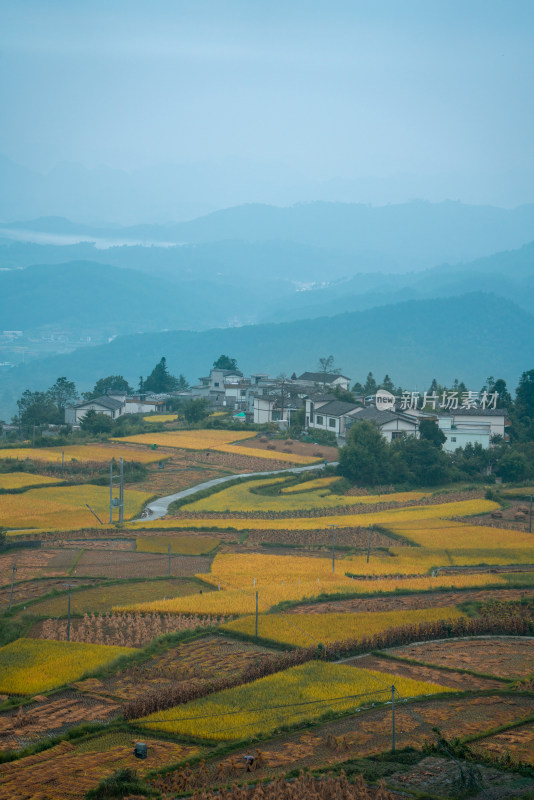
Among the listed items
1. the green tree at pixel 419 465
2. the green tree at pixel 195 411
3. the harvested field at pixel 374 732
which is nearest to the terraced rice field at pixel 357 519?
the green tree at pixel 419 465

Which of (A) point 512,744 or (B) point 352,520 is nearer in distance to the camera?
(A) point 512,744

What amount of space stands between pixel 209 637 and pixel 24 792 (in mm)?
7785

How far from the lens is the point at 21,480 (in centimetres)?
3928

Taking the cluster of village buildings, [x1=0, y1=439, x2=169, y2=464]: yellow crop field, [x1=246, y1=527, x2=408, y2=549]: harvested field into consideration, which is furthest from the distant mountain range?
[x1=246, y1=527, x2=408, y2=549]: harvested field

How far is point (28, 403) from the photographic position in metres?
69.8

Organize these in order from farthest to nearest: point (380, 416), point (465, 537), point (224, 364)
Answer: point (224, 364) → point (380, 416) → point (465, 537)

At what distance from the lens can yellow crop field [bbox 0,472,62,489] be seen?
125 ft

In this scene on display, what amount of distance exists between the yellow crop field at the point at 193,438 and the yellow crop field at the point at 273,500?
11140 millimetres

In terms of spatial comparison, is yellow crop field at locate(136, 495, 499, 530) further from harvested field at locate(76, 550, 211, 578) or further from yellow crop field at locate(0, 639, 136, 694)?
yellow crop field at locate(0, 639, 136, 694)

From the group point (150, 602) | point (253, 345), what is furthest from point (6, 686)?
point (253, 345)

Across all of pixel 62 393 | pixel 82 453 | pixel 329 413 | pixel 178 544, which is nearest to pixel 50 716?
pixel 178 544

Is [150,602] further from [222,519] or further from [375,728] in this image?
[222,519]

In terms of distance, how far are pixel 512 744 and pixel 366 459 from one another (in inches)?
1136

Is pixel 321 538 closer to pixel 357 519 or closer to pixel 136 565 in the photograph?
pixel 357 519
